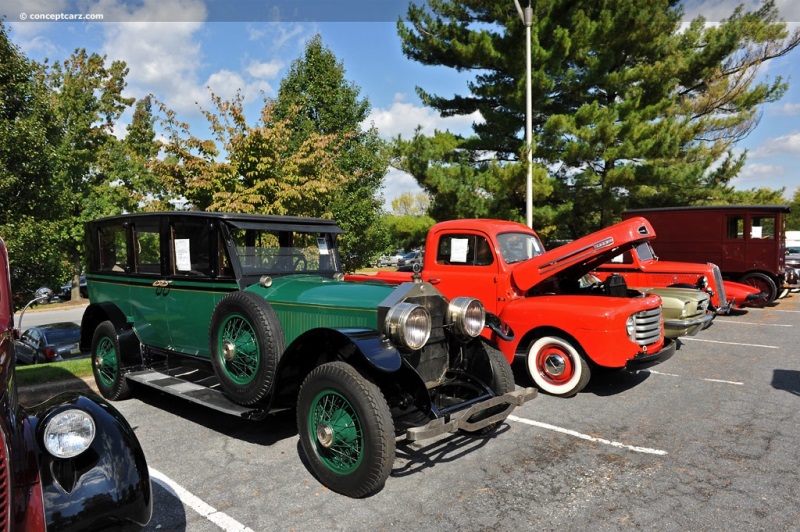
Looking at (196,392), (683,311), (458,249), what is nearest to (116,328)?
(196,392)

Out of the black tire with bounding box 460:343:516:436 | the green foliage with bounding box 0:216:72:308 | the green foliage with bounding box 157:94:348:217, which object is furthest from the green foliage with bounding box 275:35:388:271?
the black tire with bounding box 460:343:516:436

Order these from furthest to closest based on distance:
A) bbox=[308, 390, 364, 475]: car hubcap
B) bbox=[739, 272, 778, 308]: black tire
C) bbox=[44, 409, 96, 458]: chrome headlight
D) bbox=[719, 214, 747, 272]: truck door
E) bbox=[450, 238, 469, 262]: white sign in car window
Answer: bbox=[719, 214, 747, 272]: truck door
bbox=[739, 272, 778, 308]: black tire
bbox=[450, 238, 469, 262]: white sign in car window
bbox=[308, 390, 364, 475]: car hubcap
bbox=[44, 409, 96, 458]: chrome headlight

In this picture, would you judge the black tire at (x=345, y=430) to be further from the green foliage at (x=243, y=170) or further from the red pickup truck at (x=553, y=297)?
the green foliage at (x=243, y=170)

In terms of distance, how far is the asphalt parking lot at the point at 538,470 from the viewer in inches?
122

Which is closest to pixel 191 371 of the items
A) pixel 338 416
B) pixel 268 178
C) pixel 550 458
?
pixel 338 416

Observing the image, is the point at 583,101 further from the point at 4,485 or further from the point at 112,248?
the point at 4,485

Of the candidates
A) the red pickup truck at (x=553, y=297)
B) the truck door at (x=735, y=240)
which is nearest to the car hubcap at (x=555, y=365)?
the red pickup truck at (x=553, y=297)

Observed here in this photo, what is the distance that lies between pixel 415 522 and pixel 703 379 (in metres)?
4.84

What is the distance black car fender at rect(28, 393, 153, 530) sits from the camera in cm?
215

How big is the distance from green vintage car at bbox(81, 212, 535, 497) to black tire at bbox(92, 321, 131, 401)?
19 mm

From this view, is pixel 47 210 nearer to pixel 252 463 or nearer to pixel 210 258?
pixel 210 258

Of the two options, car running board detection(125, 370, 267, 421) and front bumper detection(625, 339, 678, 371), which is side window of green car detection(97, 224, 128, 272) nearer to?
car running board detection(125, 370, 267, 421)

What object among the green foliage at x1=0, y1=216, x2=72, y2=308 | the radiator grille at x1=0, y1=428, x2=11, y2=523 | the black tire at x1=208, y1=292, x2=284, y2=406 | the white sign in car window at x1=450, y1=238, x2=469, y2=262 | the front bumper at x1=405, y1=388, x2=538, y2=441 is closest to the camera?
the radiator grille at x1=0, y1=428, x2=11, y2=523

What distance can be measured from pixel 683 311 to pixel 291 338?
19.1ft
